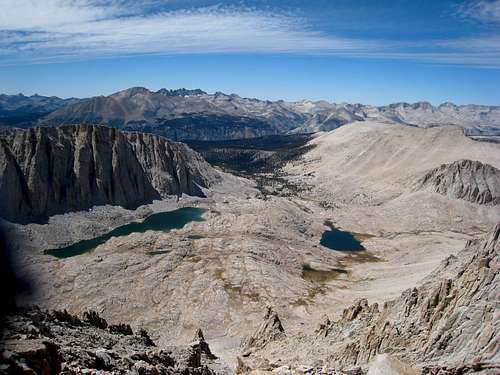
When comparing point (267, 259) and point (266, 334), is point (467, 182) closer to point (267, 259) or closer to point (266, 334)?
point (267, 259)

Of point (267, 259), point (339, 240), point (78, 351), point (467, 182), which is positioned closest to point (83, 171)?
point (267, 259)

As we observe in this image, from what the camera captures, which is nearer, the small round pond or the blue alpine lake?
the blue alpine lake

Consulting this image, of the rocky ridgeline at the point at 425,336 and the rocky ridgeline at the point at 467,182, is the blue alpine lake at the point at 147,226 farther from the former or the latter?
the rocky ridgeline at the point at 467,182

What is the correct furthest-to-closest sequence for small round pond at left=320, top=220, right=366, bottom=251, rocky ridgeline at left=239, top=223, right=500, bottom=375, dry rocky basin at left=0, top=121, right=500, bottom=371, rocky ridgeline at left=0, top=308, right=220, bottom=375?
small round pond at left=320, top=220, right=366, bottom=251, dry rocky basin at left=0, top=121, right=500, bottom=371, rocky ridgeline at left=239, top=223, right=500, bottom=375, rocky ridgeline at left=0, top=308, right=220, bottom=375

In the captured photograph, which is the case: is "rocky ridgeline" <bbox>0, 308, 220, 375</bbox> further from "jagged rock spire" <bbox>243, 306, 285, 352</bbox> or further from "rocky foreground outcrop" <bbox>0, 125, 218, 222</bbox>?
"rocky foreground outcrop" <bbox>0, 125, 218, 222</bbox>

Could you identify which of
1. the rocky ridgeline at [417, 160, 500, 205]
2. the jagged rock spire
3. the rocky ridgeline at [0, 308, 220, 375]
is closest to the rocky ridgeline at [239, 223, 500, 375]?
the jagged rock spire

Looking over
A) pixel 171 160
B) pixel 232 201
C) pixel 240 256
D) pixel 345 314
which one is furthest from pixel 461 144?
pixel 345 314

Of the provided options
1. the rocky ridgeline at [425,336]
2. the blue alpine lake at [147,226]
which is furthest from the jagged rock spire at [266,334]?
the blue alpine lake at [147,226]

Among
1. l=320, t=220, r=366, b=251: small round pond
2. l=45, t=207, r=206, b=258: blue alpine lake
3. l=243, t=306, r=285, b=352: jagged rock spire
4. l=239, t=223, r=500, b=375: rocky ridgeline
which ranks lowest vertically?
l=320, t=220, r=366, b=251: small round pond

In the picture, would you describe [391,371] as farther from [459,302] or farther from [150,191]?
[150,191]
